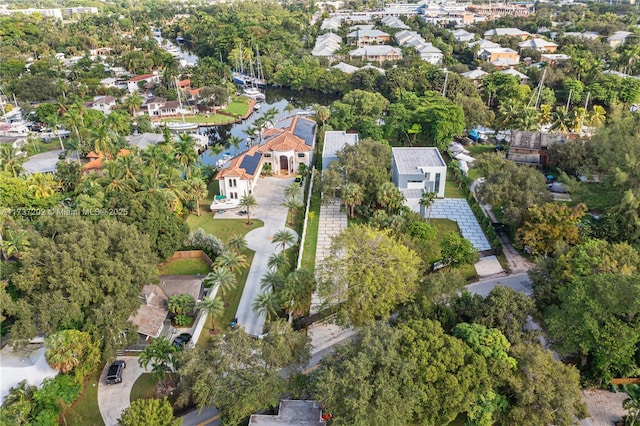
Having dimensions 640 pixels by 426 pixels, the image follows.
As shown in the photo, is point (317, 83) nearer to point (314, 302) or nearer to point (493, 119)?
point (493, 119)

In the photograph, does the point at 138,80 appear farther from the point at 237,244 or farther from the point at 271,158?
the point at 237,244

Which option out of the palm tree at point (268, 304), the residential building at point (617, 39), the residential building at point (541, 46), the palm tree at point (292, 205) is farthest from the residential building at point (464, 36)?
the palm tree at point (268, 304)

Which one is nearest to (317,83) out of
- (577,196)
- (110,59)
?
(110,59)

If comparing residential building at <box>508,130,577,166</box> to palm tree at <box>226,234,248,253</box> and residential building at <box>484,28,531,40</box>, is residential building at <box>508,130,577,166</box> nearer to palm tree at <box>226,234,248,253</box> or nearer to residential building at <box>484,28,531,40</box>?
palm tree at <box>226,234,248,253</box>

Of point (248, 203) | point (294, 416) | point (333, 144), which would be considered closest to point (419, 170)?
point (333, 144)

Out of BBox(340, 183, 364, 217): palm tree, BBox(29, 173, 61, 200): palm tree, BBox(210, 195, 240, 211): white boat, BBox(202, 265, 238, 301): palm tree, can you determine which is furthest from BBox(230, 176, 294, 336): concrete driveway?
BBox(29, 173, 61, 200): palm tree

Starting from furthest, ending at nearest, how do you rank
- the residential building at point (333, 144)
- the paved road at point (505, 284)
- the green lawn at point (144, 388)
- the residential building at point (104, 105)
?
the residential building at point (104, 105)
the residential building at point (333, 144)
the paved road at point (505, 284)
the green lawn at point (144, 388)

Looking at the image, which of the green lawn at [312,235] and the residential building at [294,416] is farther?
the green lawn at [312,235]

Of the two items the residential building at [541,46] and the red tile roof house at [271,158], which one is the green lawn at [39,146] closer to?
the red tile roof house at [271,158]
